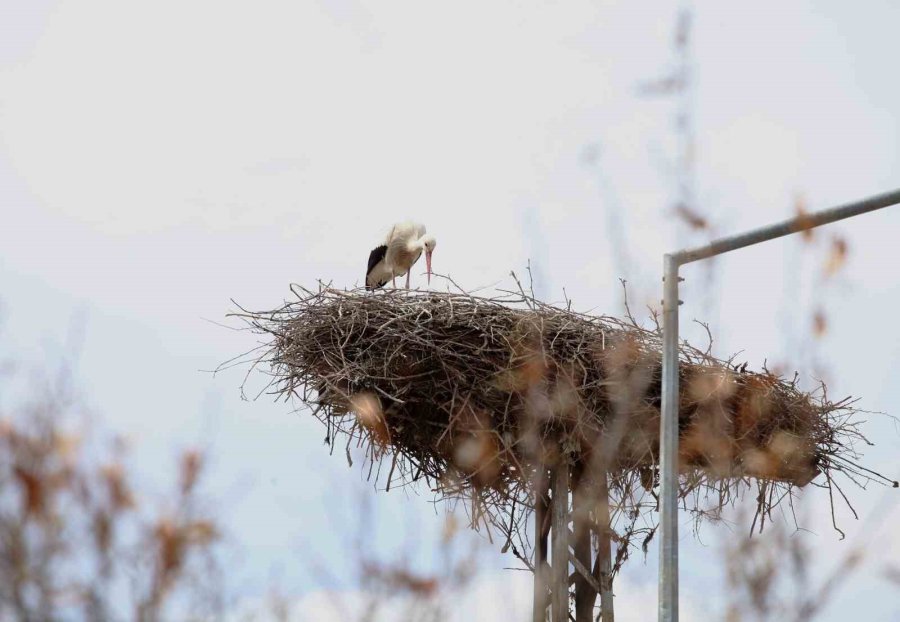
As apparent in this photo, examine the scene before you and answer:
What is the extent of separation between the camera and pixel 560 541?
8.53 meters

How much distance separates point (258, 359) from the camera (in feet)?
31.1

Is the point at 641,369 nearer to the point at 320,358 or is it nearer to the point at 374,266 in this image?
the point at 320,358

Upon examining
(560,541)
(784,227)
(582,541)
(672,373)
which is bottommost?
(560,541)

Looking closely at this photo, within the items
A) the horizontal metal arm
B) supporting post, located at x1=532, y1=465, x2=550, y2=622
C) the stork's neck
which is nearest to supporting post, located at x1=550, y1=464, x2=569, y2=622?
supporting post, located at x1=532, y1=465, x2=550, y2=622

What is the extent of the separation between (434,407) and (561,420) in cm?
96

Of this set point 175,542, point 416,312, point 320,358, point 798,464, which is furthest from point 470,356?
point 175,542

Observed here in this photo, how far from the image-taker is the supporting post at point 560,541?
28.1ft

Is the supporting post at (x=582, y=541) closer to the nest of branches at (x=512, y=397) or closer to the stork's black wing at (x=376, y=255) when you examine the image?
the nest of branches at (x=512, y=397)

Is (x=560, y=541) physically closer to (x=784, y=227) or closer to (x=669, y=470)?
(x=669, y=470)

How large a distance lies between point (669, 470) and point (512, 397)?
2.70 meters

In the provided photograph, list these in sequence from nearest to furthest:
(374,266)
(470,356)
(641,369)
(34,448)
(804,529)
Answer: (34,448)
(804,529)
(641,369)
(470,356)
(374,266)

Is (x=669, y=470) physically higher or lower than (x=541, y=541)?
higher

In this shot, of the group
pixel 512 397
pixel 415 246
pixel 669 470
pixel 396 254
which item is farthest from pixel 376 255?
pixel 669 470

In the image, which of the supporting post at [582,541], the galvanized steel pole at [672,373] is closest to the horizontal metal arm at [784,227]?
the galvanized steel pole at [672,373]
